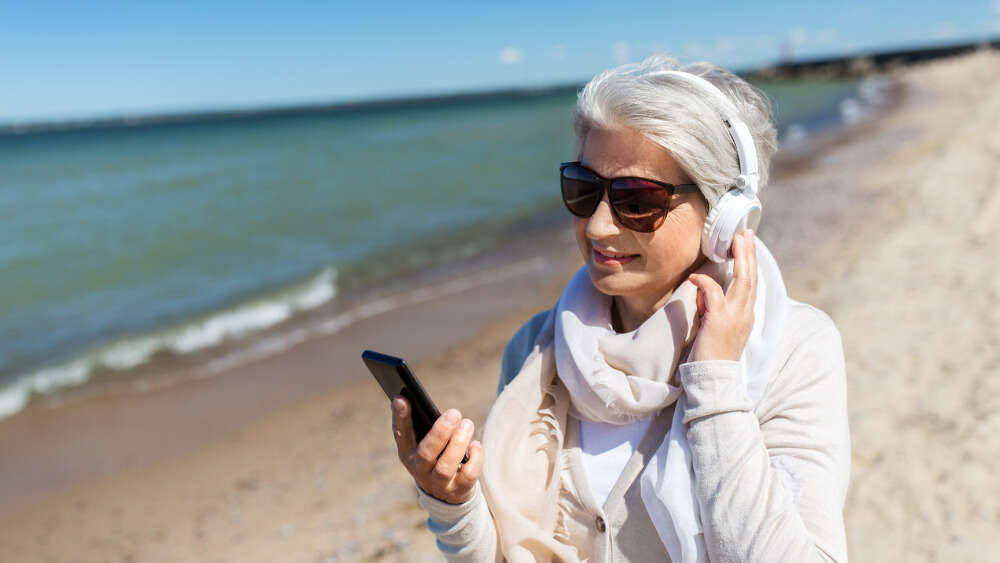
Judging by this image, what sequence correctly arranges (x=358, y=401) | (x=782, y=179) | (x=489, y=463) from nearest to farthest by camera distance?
1. (x=489, y=463)
2. (x=358, y=401)
3. (x=782, y=179)

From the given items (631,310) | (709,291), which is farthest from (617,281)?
(709,291)

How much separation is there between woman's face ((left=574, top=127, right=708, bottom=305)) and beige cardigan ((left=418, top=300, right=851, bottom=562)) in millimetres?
316

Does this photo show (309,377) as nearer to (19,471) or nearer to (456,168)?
(19,471)

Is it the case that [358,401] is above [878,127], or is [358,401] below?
above

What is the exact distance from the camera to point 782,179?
1859 centimetres

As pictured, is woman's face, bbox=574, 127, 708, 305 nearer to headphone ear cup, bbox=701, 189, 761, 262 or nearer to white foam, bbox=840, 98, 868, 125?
headphone ear cup, bbox=701, 189, 761, 262

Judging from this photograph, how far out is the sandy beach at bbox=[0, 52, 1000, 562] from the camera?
175 inches

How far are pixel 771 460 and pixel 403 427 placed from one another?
855 mm

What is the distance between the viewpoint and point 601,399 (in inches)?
68.5

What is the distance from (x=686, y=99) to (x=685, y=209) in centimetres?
27

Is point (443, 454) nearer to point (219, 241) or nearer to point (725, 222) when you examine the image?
point (725, 222)

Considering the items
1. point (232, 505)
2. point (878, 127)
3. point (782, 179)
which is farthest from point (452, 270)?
point (878, 127)

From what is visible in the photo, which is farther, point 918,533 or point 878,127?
point 878,127

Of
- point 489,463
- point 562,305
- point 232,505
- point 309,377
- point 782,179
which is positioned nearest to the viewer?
point 489,463
